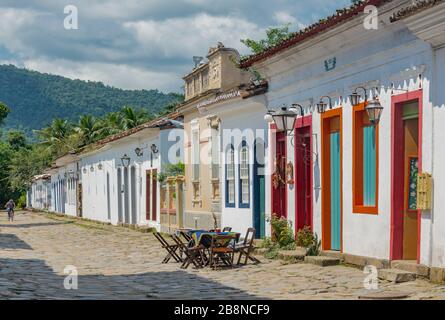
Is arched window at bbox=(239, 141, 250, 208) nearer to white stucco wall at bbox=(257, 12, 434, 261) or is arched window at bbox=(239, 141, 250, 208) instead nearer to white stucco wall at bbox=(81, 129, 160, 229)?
white stucco wall at bbox=(257, 12, 434, 261)

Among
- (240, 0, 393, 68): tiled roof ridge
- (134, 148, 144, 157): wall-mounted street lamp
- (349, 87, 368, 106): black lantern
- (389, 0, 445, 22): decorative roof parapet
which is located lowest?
(134, 148, 144, 157): wall-mounted street lamp

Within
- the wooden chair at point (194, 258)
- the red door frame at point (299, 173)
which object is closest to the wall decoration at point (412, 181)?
the red door frame at point (299, 173)

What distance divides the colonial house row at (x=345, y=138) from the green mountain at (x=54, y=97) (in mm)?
112671

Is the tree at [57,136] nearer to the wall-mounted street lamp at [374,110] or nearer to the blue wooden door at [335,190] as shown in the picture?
the blue wooden door at [335,190]

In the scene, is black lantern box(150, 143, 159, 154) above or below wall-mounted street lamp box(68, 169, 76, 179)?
above

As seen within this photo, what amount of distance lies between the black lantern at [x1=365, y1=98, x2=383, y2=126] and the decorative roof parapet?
6.24 feet

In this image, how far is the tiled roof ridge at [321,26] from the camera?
11859 millimetres

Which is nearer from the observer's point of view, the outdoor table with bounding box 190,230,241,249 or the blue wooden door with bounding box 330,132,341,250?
the blue wooden door with bounding box 330,132,341,250

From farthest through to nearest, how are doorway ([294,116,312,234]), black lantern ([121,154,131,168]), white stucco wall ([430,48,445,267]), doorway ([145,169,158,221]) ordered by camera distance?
black lantern ([121,154,131,168])
doorway ([145,169,158,221])
doorway ([294,116,312,234])
white stucco wall ([430,48,445,267])

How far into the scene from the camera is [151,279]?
13.3m

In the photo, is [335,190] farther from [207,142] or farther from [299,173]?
[207,142]

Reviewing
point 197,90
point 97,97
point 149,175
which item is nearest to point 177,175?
point 149,175

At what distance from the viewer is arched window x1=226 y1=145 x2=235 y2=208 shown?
66.1ft

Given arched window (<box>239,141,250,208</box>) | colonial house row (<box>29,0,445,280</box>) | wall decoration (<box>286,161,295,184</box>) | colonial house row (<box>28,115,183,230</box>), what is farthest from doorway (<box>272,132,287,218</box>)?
colonial house row (<box>28,115,183,230</box>)
